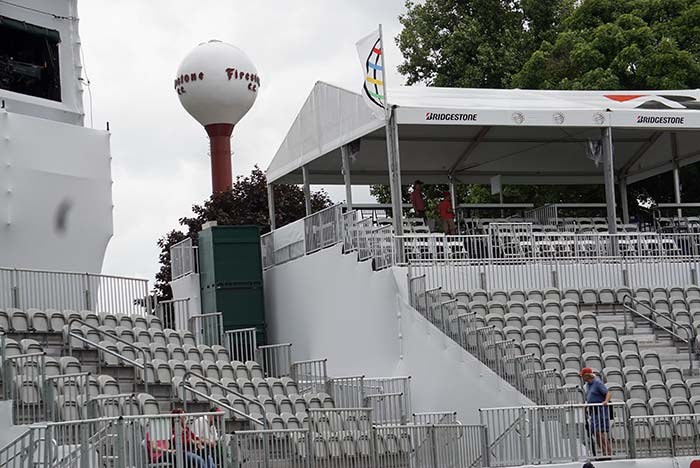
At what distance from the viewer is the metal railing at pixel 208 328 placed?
30131mm

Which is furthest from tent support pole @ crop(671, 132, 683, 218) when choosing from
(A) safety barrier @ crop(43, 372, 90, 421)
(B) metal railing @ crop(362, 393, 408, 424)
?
(A) safety barrier @ crop(43, 372, 90, 421)

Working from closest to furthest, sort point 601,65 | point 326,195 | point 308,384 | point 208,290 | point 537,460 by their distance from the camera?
point 537,460 → point 308,384 → point 208,290 → point 601,65 → point 326,195

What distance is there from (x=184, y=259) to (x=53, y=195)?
14.9 ft

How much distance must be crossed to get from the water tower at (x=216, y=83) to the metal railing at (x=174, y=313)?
54.4ft

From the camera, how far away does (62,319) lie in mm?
26984

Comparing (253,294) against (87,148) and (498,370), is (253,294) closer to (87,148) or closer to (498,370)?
(87,148)

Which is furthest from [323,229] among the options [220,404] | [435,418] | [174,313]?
[220,404]

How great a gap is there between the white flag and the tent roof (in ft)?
1.89

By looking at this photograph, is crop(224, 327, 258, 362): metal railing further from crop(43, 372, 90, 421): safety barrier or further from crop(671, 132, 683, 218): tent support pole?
crop(671, 132, 683, 218): tent support pole

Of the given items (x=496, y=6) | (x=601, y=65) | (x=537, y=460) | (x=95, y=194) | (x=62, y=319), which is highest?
(x=496, y=6)

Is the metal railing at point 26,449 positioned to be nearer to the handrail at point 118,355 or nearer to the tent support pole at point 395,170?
the handrail at point 118,355

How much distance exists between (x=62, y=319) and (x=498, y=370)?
8159mm

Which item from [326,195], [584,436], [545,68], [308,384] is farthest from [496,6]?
[584,436]

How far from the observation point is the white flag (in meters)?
29.9
